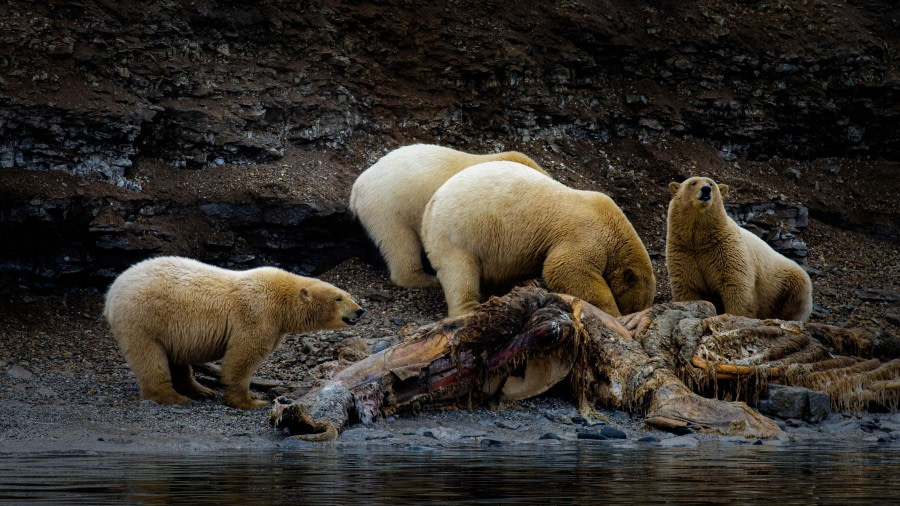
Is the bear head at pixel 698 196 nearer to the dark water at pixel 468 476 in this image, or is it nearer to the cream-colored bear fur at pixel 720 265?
the cream-colored bear fur at pixel 720 265

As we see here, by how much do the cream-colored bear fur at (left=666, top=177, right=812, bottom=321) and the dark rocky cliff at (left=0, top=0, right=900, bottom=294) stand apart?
136 inches

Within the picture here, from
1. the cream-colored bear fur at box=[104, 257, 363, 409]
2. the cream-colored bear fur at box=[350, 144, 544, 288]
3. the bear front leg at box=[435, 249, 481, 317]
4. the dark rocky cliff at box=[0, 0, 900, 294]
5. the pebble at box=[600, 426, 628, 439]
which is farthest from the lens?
the dark rocky cliff at box=[0, 0, 900, 294]

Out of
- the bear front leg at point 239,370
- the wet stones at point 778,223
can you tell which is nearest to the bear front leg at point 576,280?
the bear front leg at point 239,370

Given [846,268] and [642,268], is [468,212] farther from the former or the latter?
[846,268]

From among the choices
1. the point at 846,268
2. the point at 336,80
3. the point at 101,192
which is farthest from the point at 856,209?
the point at 101,192

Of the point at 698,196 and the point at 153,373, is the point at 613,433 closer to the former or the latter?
the point at 153,373

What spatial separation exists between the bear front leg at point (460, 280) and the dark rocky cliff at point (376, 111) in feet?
10.9

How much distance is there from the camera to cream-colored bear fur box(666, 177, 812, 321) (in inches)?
489

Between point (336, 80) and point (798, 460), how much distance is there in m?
12.1

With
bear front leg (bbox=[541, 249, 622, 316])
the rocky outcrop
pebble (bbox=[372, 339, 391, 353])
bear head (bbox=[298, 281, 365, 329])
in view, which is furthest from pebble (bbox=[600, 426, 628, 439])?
the rocky outcrop

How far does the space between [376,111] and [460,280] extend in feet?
20.6

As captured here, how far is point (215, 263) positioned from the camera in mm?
14570

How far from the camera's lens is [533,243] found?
12250 millimetres

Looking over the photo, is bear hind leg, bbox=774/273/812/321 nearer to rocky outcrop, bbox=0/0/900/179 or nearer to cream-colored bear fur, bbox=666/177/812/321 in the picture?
cream-colored bear fur, bbox=666/177/812/321
